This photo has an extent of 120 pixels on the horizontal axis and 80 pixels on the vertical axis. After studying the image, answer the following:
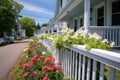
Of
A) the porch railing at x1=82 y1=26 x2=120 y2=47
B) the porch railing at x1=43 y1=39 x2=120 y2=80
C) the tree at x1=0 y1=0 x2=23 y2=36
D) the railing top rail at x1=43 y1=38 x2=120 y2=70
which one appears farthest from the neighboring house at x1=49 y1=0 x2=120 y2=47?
the tree at x1=0 y1=0 x2=23 y2=36

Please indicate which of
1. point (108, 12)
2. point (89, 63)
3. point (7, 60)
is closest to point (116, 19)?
point (108, 12)

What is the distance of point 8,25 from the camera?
4172 centimetres

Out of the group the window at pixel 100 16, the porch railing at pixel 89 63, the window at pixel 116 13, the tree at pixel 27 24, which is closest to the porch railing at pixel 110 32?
the window at pixel 116 13

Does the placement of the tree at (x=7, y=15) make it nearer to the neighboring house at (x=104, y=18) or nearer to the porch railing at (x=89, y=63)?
the neighboring house at (x=104, y=18)

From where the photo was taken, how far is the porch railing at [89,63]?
2.36 metres

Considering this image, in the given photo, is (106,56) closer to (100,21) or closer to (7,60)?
(100,21)

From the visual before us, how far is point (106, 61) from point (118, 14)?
8496mm

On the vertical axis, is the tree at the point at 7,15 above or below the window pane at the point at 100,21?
above

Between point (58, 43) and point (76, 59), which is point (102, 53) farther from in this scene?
point (58, 43)

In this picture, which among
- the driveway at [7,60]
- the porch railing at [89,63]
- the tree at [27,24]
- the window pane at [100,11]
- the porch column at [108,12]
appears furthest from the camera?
the tree at [27,24]

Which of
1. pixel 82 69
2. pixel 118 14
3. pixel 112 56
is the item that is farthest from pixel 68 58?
pixel 118 14

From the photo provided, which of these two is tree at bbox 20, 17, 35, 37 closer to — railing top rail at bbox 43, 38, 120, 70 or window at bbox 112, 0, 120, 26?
window at bbox 112, 0, 120, 26

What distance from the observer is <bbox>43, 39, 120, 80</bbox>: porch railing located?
2.36 meters

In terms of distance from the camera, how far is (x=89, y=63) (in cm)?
318
